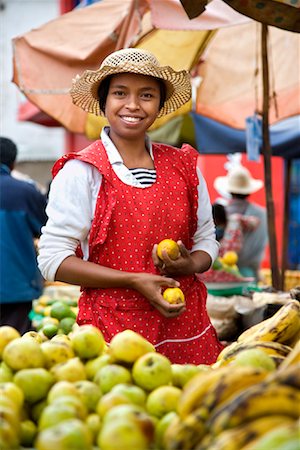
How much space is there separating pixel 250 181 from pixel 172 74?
6.44 m

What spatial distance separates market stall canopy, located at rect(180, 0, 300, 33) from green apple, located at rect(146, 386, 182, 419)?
2.08 m

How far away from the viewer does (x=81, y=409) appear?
2127 mm

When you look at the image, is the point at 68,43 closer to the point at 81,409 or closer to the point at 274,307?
the point at 274,307

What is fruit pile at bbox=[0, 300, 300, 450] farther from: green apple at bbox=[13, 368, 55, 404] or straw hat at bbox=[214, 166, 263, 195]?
straw hat at bbox=[214, 166, 263, 195]

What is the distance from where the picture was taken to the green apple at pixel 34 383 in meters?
2.35

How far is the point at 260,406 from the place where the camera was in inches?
73.4

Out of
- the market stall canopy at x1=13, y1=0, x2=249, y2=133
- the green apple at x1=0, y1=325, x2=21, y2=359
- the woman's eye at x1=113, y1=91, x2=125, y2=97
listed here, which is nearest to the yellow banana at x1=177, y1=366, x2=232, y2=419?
the green apple at x1=0, y1=325, x2=21, y2=359

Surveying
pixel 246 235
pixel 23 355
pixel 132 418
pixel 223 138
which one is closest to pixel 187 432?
pixel 132 418

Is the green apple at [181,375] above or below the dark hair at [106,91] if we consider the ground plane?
below

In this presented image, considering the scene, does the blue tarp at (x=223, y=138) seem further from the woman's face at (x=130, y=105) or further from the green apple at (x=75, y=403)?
the green apple at (x=75, y=403)

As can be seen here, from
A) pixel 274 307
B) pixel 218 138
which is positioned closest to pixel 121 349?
pixel 274 307

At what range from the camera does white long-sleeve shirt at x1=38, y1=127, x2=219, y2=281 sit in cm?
352

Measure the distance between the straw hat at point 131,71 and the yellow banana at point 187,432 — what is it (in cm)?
197

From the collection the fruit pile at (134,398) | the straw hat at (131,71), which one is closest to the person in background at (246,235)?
the straw hat at (131,71)
